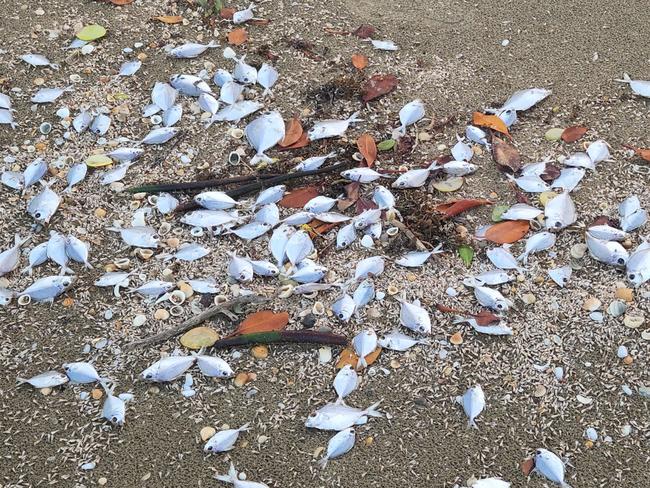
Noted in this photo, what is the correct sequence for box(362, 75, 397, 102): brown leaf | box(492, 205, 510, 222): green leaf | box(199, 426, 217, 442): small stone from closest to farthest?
box(199, 426, 217, 442): small stone
box(492, 205, 510, 222): green leaf
box(362, 75, 397, 102): brown leaf

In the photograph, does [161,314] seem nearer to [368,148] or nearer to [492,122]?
[368,148]

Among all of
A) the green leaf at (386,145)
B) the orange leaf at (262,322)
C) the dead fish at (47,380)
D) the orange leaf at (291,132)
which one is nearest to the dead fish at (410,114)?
the green leaf at (386,145)

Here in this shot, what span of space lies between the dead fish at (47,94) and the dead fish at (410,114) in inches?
66.0

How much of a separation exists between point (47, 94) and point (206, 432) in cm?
200

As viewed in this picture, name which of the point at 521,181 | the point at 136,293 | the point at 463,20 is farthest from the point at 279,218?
the point at 463,20

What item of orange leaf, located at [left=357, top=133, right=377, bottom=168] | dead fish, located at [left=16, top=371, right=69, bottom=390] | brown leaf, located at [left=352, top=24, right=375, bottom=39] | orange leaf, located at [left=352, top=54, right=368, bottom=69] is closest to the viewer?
dead fish, located at [left=16, top=371, right=69, bottom=390]

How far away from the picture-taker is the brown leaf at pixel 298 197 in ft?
9.63

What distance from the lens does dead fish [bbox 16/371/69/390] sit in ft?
8.02

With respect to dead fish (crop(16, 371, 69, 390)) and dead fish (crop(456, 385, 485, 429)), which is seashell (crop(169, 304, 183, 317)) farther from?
dead fish (crop(456, 385, 485, 429))

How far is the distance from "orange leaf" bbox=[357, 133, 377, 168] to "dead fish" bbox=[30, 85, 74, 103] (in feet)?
4.99

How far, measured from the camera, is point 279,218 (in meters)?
2.88

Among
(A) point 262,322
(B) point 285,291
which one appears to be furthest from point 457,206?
(A) point 262,322

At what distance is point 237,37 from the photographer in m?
3.63

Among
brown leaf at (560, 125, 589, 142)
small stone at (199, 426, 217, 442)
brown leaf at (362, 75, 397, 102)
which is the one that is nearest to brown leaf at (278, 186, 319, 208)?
brown leaf at (362, 75, 397, 102)
